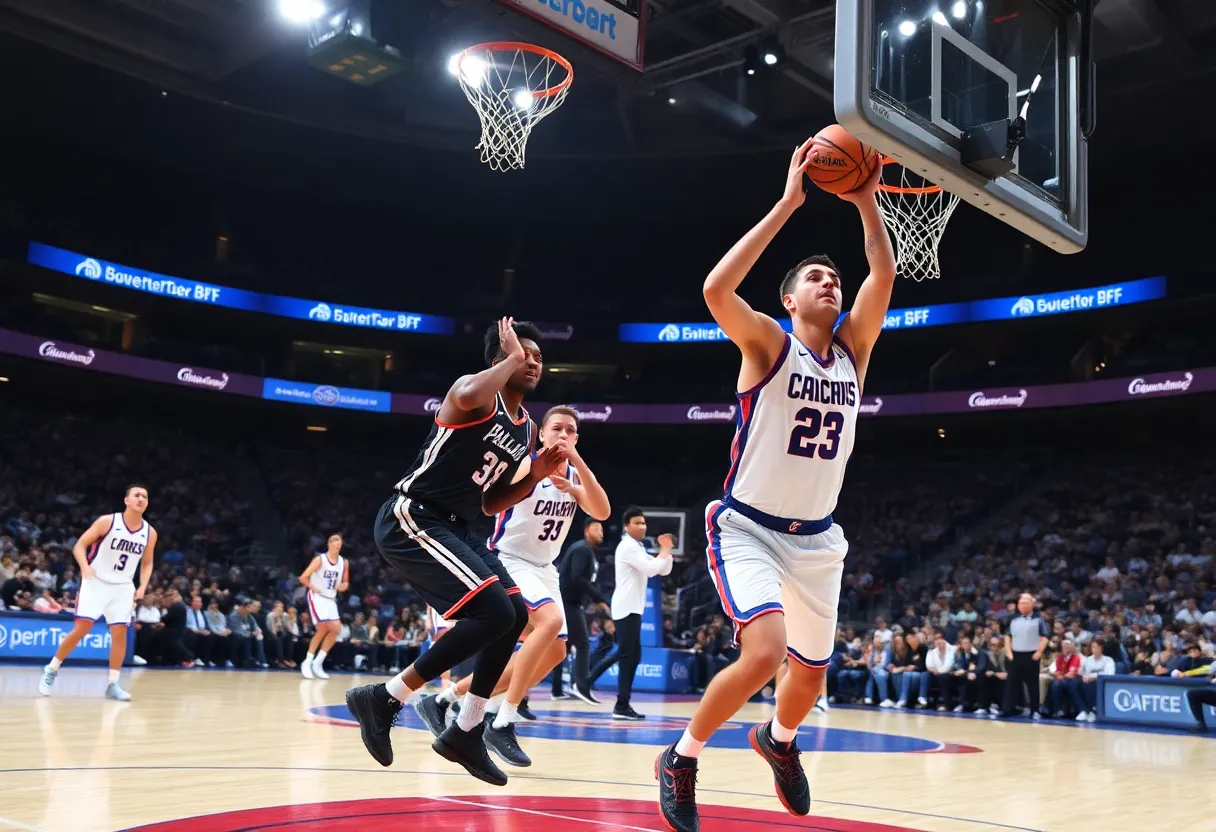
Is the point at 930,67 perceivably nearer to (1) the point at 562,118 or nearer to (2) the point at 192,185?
(1) the point at 562,118

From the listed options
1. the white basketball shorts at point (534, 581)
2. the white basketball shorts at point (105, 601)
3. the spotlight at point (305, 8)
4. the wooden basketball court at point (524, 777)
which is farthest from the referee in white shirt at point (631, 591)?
the spotlight at point (305, 8)

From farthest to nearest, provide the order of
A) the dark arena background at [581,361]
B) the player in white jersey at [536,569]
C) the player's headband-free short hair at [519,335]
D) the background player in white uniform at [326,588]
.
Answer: the background player in white uniform at [326,588] → the dark arena background at [581,361] → the player in white jersey at [536,569] → the player's headband-free short hair at [519,335]

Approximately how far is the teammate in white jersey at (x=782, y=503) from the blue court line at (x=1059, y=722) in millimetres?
9771

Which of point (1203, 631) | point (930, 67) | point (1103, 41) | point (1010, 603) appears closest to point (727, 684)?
point (930, 67)

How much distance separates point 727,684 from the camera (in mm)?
4242

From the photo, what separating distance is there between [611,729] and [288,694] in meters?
4.62

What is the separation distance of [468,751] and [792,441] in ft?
6.49

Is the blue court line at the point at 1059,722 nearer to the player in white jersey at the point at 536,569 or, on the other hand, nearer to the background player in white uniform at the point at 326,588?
the background player in white uniform at the point at 326,588

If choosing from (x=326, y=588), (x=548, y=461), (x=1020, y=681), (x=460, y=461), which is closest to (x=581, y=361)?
(x=326, y=588)

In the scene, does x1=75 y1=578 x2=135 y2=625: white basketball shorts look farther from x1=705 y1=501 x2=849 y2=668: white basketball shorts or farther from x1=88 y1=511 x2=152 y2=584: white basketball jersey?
x1=705 y1=501 x2=849 y2=668: white basketball shorts

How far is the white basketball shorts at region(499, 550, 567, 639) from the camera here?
723 centimetres

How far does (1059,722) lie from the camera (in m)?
14.7

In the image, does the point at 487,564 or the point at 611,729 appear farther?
the point at 611,729

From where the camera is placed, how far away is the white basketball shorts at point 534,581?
23.7ft
